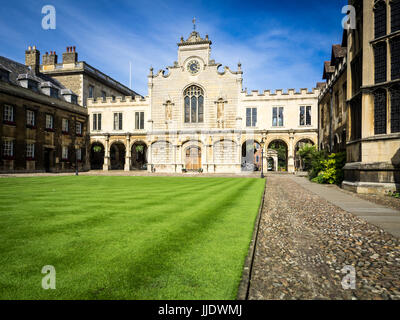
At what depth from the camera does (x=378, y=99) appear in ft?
39.4

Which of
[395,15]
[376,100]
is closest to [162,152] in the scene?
[376,100]

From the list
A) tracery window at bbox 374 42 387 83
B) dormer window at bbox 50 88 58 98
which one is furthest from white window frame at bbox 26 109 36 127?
tracery window at bbox 374 42 387 83

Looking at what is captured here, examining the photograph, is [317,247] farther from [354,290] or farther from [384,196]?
[384,196]

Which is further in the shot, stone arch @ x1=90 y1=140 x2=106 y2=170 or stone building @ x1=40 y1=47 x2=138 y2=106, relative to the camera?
stone arch @ x1=90 y1=140 x2=106 y2=170

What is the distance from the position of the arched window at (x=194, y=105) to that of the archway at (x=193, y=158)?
3.95 m

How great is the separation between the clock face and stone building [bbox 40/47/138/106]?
16.1 m

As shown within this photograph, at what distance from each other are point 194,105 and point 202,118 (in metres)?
2.19

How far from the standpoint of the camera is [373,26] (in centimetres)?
1208

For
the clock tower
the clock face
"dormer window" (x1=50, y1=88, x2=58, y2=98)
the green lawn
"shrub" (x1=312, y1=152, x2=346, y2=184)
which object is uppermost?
the clock tower

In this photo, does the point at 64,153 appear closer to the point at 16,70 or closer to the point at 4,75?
the point at 4,75

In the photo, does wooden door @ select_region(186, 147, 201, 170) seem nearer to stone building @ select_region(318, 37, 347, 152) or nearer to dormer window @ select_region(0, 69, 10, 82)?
stone building @ select_region(318, 37, 347, 152)

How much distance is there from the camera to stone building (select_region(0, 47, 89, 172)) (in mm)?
24984

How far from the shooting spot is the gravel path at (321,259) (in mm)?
2742
